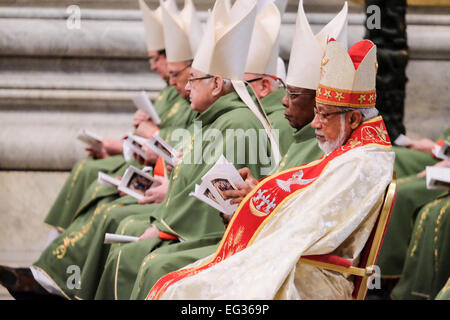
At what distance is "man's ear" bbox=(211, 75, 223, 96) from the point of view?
14.6 ft

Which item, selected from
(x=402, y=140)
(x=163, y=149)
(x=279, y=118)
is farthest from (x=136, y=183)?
(x=402, y=140)

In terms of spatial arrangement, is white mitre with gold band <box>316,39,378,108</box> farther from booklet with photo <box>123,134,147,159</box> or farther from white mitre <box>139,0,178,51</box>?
white mitre <box>139,0,178,51</box>

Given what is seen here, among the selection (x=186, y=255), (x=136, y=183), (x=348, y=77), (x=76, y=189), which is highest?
(x=348, y=77)

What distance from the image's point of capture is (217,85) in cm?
448

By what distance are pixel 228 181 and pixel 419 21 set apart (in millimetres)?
3980

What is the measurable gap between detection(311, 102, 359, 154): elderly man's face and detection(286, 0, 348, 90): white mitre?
0.42 meters

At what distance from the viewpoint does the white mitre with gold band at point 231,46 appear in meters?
4.39

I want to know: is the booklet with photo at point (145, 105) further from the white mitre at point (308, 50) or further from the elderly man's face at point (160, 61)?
the white mitre at point (308, 50)

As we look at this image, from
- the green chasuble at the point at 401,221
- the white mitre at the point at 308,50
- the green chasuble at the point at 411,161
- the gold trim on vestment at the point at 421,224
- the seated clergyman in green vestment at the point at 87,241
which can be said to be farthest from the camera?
the green chasuble at the point at 411,161

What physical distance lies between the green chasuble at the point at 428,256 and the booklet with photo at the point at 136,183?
1407mm

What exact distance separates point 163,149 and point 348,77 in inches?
66.6

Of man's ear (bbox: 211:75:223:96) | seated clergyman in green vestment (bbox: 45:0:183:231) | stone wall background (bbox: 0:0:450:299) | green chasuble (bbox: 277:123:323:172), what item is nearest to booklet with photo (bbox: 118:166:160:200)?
man's ear (bbox: 211:75:223:96)

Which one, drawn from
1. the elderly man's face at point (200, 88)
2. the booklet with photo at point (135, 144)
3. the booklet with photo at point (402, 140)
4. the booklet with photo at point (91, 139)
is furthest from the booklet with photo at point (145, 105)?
the booklet with photo at point (402, 140)

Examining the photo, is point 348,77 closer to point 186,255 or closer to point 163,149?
point 186,255
